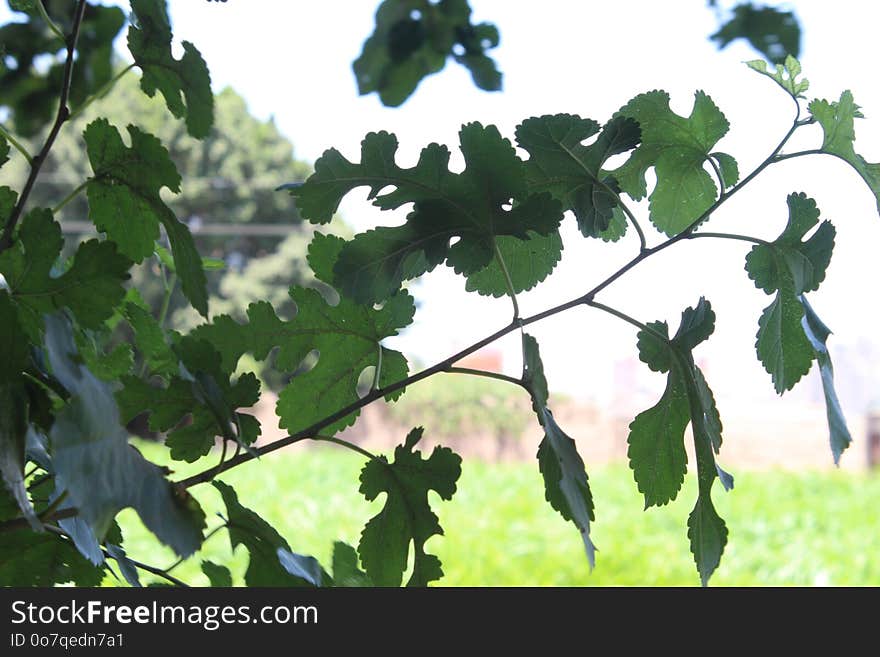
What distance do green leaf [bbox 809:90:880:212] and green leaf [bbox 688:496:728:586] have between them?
6.6 inches

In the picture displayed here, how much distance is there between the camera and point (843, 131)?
0.45 meters

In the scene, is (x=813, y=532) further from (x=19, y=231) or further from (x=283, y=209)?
(x=283, y=209)

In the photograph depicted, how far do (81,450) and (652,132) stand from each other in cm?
33

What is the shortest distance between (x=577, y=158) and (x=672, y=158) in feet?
0.31

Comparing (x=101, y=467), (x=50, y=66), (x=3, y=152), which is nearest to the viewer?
(x=101, y=467)

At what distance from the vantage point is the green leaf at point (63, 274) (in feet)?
1.16

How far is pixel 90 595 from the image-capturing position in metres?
0.39

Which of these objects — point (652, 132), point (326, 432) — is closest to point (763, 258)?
point (652, 132)

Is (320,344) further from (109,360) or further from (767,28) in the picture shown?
(767,28)

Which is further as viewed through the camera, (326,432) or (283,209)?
(283,209)

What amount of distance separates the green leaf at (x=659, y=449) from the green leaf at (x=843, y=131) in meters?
0.14

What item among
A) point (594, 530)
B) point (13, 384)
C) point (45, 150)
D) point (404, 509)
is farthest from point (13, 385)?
point (594, 530)

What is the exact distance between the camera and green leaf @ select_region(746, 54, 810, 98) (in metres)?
0.47

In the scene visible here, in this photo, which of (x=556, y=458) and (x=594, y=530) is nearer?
(x=556, y=458)
